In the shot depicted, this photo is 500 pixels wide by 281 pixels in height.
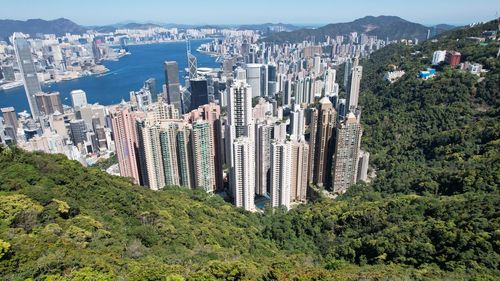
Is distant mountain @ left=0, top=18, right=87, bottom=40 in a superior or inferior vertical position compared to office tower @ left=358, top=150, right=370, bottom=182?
superior

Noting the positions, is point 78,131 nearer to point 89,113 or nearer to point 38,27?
point 89,113

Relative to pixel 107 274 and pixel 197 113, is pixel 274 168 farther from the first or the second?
pixel 107 274

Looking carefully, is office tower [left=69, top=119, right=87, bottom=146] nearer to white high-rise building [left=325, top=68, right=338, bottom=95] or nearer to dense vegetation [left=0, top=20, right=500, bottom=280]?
dense vegetation [left=0, top=20, right=500, bottom=280]

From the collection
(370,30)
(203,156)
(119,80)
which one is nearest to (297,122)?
(203,156)

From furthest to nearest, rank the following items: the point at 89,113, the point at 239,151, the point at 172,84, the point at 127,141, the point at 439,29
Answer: the point at 439,29 → the point at 172,84 → the point at 89,113 → the point at 127,141 → the point at 239,151

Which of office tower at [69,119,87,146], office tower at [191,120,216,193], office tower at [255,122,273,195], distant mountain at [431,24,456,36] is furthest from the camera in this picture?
distant mountain at [431,24,456,36]

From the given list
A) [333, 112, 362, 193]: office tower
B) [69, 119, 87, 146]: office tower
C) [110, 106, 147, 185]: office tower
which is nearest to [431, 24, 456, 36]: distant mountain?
[333, 112, 362, 193]: office tower

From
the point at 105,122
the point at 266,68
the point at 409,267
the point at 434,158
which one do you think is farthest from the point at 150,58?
the point at 409,267
